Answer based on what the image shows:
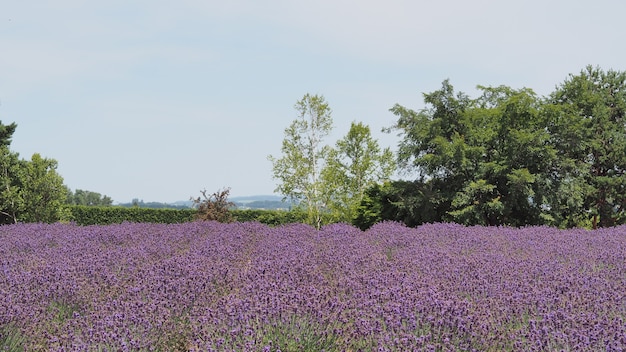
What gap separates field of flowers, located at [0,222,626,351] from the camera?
3.39 metres

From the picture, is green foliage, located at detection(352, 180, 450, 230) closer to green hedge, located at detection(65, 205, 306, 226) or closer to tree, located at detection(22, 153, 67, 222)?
green hedge, located at detection(65, 205, 306, 226)

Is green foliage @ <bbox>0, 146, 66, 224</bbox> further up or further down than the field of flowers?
further up

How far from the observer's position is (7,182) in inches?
750

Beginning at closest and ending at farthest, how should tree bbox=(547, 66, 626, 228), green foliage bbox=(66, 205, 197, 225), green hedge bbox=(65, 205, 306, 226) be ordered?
tree bbox=(547, 66, 626, 228), green hedge bbox=(65, 205, 306, 226), green foliage bbox=(66, 205, 197, 225)

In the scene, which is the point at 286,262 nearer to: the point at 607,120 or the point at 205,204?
the point at 205,204

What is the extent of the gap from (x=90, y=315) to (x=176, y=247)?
2.59 metres

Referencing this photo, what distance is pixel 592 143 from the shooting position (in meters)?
18.9

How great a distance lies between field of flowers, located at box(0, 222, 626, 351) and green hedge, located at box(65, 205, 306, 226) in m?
17.0

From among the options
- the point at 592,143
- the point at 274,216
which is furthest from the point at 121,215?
the point at 592,143

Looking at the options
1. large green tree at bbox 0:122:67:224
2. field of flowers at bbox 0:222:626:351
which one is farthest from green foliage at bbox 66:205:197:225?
field of flowers at bbox 0:222:626:351

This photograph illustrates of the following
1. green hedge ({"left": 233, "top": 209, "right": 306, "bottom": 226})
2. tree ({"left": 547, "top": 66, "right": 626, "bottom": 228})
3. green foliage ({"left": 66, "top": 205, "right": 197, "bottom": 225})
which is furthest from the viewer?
green foliage ({"left": 66, "top": 205, "right": 197, "bottom": 225})

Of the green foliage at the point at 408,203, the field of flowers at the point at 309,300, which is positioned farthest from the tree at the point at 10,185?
the field of flowers at the point at 309,300

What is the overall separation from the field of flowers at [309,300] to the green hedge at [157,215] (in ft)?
55.6

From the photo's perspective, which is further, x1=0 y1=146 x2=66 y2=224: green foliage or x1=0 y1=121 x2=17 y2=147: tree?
x1=0 y1=121 x2=17 y2=147: tree
